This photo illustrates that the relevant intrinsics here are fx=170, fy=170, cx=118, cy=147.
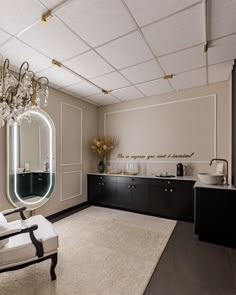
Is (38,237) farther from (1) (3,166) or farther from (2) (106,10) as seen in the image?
(2) (106,10)

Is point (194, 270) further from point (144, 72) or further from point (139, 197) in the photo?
point (144, 72)

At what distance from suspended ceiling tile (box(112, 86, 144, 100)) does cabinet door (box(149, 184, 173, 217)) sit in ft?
7.56

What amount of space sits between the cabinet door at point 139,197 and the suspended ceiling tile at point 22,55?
316 cm

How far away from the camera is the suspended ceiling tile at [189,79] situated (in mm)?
3270

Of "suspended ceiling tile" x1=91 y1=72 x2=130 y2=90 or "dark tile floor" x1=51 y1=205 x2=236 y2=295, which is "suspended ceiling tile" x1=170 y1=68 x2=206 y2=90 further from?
"dark tile floor" x1=51 y1=205 x2=236 y2=295

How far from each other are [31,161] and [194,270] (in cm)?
329

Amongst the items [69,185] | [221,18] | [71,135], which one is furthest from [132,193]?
[221,18]

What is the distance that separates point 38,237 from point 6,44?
8.43 ft

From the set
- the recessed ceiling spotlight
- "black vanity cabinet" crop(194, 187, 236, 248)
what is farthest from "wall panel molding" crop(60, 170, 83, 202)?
the recessed ceiling spotlight

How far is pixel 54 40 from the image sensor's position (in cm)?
226

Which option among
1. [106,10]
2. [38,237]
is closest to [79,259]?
[38,237]

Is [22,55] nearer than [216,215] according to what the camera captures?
Yes

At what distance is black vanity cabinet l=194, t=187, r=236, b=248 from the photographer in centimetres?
260

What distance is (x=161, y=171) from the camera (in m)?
4.37
